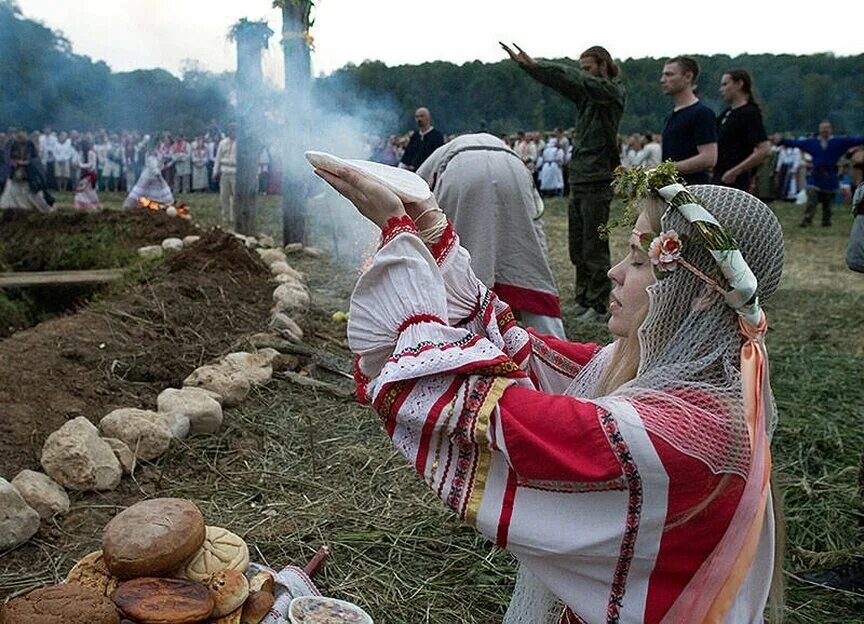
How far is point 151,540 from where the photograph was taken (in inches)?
94.0

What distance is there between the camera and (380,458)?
4.19 metres

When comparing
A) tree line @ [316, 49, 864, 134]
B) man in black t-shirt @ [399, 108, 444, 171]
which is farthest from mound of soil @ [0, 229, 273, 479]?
tree line @ [316, 49, 864, 134]

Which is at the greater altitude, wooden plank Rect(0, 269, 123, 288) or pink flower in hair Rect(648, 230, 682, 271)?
pink flower in hair Rect(648, 230, 682, 271)

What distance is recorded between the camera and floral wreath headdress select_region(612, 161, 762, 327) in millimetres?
1603

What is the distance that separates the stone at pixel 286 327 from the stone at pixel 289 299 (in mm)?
358

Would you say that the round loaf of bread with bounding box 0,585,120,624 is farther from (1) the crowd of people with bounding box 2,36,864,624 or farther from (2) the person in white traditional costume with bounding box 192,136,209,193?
(2) the person in white traditional costume with bounding box 192,136,209,193

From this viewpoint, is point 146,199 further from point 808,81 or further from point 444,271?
point 808,81

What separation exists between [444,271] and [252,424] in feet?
9.09

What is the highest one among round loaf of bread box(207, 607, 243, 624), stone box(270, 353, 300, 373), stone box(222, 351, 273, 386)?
round loaf of bread box(207, 607, 243, 624)

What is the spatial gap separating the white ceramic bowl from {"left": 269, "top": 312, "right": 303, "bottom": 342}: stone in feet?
11.2

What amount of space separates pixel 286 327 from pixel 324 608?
3.64 m

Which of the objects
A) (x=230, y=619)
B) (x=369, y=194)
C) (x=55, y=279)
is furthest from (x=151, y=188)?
(x=369, y=194)

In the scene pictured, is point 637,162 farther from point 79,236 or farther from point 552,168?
point 79,236

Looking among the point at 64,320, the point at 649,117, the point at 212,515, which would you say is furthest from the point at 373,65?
the point at 649,117
